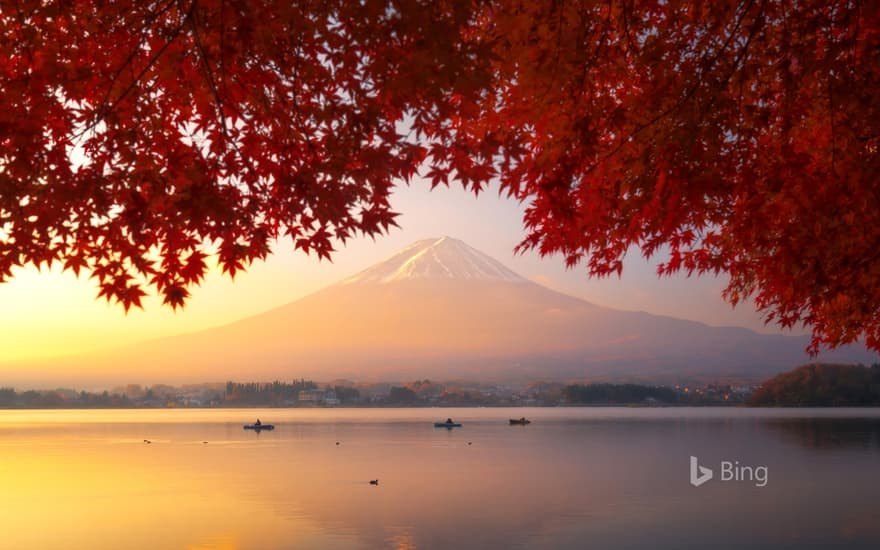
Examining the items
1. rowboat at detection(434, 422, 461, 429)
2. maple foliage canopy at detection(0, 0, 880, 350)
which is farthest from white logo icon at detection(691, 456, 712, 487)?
rowboat at detection(434, 422, 461, 429)

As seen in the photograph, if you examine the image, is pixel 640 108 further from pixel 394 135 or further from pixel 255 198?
pixel 255 198

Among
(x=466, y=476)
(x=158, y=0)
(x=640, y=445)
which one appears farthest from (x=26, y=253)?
(x=640, y=445)

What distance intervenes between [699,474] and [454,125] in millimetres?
51859

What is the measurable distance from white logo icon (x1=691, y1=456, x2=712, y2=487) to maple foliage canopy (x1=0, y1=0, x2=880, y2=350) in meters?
45.1

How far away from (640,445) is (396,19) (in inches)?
3511

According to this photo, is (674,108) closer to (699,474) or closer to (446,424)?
(699,474)

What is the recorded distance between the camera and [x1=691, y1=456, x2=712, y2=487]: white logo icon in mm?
53825

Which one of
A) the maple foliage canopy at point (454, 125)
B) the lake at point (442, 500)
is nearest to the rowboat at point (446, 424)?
the lake at point (442, 500)

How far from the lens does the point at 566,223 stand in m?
11.3

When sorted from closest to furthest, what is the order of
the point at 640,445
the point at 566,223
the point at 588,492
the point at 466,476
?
1. the point at 566,223
2. the point at 588,492
3. the point at 466,476
4. the point at 640,445

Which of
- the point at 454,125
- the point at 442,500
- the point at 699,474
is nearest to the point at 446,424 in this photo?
the point at 699,474

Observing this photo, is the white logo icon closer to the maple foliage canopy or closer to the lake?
the lake

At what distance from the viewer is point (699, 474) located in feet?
Result: 188

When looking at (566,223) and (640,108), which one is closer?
(640,108)
